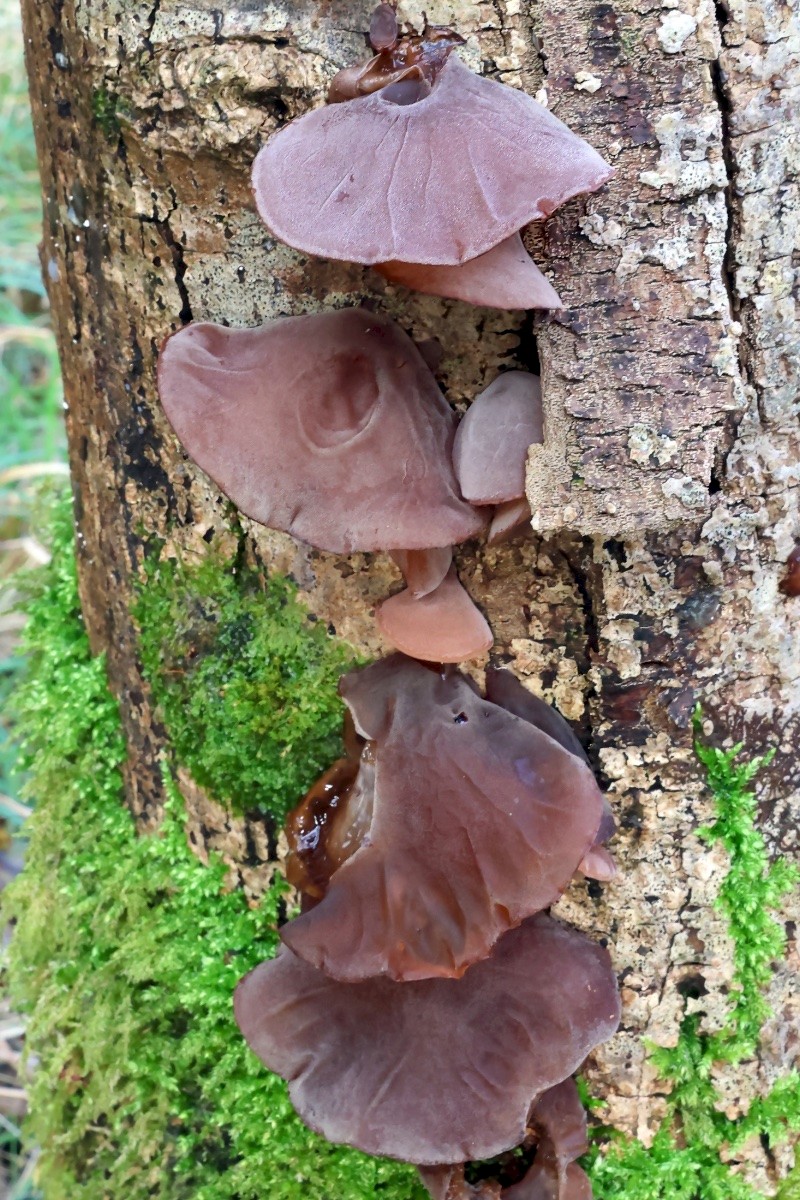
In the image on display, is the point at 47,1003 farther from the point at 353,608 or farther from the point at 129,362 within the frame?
the point at 129,362

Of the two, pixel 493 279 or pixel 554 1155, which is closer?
pixel 493 279

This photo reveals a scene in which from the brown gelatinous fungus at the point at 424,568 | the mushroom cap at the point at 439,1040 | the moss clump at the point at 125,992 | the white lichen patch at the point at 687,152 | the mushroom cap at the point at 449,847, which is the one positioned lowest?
the moss clump at the point at 125,992

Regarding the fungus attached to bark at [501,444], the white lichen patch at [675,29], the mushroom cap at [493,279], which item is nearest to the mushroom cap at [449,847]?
the fungus attached to bark at [501,444]

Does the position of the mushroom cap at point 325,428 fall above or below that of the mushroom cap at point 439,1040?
above

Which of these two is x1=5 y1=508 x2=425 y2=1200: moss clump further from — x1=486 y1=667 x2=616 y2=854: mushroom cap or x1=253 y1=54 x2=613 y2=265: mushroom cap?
x1=253 y1=54 x2=613 y2=265: mushroom cap

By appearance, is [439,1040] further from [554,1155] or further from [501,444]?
[501,444]

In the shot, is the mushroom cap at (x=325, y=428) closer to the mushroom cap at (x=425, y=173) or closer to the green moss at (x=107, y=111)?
the mushroom cap at (x=425, y=173)

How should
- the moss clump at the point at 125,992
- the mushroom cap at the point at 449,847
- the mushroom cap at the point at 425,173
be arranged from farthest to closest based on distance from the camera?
the moss clump at the point at 125,992 → the mushroom cap at the point at 449,847 → the mushroom cap at the point at 425,173

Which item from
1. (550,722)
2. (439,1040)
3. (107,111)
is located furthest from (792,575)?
(107,111)
